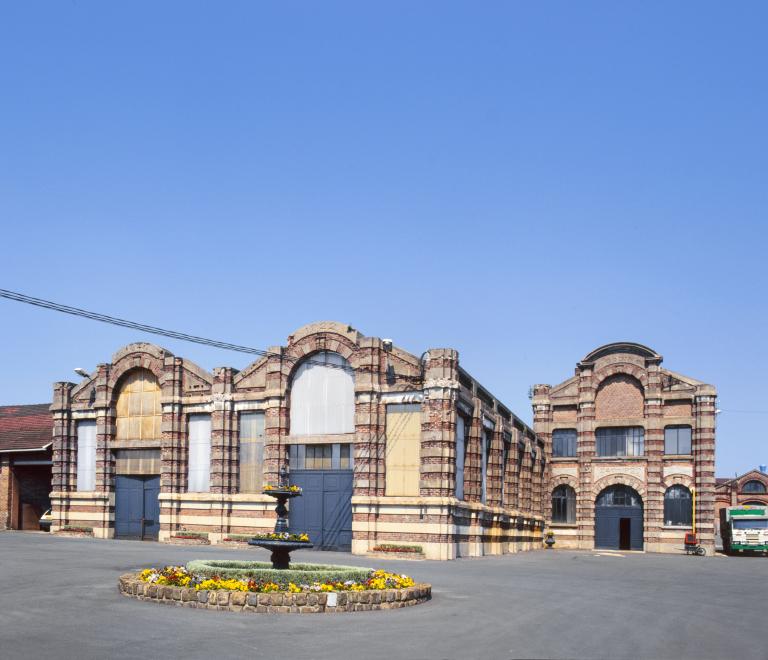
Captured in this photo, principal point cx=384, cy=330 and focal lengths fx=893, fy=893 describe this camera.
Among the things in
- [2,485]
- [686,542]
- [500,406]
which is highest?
[500,406]

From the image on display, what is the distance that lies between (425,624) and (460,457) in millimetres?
23493

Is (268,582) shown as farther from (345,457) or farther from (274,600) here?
(345,457)

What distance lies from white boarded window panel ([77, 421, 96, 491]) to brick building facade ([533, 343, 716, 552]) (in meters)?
28.6

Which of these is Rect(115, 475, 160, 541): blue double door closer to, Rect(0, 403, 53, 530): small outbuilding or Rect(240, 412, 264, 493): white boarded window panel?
Rect(240, 412, 264, 493): white boarded window panel

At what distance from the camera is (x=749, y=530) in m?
53.0

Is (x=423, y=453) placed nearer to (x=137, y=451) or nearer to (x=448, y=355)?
(x=448, y=355)

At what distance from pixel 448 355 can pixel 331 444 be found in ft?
22.9

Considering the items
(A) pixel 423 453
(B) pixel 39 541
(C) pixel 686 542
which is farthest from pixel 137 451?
(C) pixel 686 542

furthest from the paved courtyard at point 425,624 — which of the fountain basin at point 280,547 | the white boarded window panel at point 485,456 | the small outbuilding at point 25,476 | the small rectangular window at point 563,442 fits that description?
the small rectangular window at point 563,442

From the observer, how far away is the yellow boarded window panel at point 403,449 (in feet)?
121

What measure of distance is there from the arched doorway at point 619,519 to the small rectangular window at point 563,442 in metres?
3.43

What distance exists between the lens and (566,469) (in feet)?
193

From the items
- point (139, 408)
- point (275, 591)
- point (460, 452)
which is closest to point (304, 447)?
point (460, 452)

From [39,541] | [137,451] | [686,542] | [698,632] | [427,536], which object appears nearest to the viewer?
[698,632]
